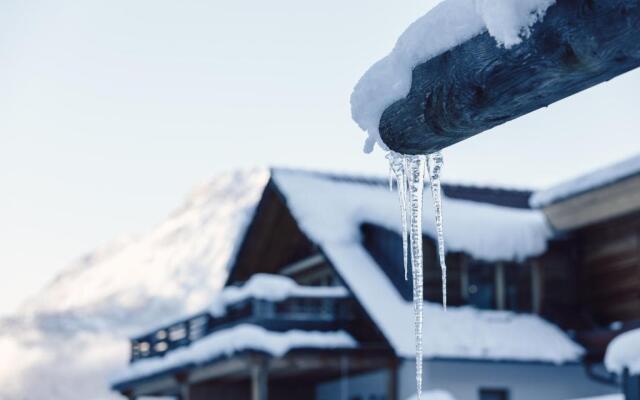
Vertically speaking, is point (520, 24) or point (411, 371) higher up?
point (411, 371)

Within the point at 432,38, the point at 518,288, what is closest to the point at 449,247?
the point at 518,288

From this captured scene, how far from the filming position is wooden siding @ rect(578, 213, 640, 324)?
18.0 metres

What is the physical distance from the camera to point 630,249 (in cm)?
1805

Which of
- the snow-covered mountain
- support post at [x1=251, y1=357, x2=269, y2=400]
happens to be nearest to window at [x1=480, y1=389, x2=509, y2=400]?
support post at [x1=251, y1=357, x2=269, y2=400]

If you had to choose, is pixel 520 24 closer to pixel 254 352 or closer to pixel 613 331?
pixel 254 352

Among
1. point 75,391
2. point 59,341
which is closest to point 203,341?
point 75,391

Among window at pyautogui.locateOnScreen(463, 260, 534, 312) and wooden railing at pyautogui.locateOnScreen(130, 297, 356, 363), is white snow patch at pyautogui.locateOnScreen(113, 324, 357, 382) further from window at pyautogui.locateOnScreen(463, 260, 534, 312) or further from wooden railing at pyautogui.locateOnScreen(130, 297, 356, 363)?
window at pyautogui.locateOnScreen(463, 260, 534, 312)

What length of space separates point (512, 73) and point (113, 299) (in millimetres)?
139191

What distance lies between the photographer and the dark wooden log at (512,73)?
235cm

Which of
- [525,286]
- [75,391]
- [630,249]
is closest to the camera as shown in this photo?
[630,249]

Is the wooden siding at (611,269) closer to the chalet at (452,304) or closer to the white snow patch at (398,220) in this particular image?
the chalet at (452,304)

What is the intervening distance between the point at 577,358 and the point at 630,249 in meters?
2.17

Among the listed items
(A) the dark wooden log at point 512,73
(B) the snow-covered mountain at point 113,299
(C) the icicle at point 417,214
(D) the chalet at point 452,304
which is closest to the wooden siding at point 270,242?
(D) the chalet at point 452,304

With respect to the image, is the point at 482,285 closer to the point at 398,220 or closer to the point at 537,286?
the point at 537,286
